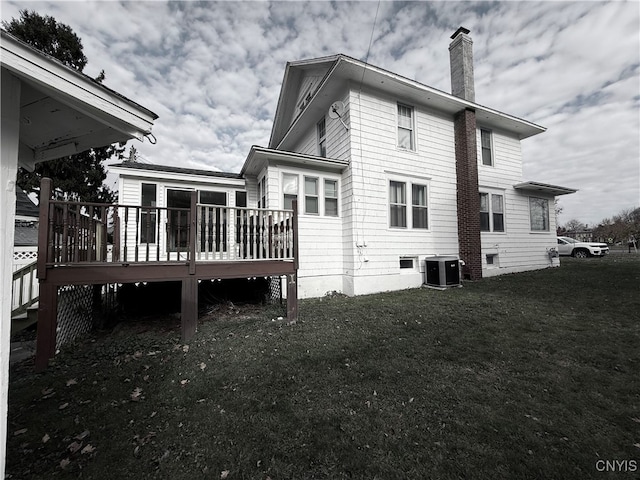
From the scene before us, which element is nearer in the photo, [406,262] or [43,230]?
[43,230]

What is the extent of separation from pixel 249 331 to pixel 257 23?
312 inches

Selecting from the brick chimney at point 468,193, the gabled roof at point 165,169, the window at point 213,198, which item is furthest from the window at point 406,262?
the window at point 213,198

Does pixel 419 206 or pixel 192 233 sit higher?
pixel 419 206

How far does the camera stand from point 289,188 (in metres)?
8.47

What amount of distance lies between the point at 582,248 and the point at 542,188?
9.53 meters

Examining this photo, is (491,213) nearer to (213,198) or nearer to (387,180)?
(387,180)

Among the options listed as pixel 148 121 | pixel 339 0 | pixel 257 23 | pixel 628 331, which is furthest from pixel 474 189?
pixel 148 121

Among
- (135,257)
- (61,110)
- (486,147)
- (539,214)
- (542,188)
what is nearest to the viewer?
(61,110)

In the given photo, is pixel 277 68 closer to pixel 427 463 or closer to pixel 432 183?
pixel 432 183

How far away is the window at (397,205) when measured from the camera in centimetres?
911

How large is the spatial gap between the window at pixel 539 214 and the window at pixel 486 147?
9.44ft

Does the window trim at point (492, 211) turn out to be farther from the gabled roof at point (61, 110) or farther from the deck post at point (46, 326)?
the deck post at point (46, 326)

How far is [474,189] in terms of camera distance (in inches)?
391

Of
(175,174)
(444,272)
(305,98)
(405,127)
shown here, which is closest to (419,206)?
(444,272)
